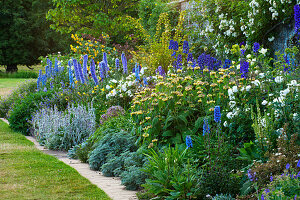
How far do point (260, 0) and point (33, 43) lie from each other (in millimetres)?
27131

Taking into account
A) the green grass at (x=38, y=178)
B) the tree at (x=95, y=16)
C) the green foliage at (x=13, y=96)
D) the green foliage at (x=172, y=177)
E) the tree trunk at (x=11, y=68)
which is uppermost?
the tree at (x=95, y=16)

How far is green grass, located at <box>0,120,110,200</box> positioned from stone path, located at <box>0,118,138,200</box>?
10 centimetres

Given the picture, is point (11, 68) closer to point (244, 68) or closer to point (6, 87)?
point (6, 87)

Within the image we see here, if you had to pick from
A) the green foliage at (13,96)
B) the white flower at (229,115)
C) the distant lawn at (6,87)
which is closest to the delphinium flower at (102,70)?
the green foliage at (13,96)

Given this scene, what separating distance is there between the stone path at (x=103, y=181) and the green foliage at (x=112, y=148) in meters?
0.17

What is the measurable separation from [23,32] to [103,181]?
Answer: 92.8 feet

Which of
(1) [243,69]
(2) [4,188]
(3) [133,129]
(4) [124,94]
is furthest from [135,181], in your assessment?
(4) [124,94]

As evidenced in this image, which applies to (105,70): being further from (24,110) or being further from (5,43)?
(5,43)

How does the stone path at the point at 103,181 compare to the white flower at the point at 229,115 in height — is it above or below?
below

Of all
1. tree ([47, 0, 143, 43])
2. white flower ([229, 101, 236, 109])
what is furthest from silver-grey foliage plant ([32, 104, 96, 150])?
tree ([47, 0, 143, 43])

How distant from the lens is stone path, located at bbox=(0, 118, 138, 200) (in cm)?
430

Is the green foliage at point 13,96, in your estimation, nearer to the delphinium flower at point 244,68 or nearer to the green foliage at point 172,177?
the delphinium flower at point 244,68

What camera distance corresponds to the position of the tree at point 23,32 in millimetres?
30266

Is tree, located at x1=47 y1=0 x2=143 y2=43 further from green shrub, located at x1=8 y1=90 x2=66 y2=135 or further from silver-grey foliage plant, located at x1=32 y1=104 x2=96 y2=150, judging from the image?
silver-grey foliage plant, located at x1=32 y1=104 x2=96 y2=150
